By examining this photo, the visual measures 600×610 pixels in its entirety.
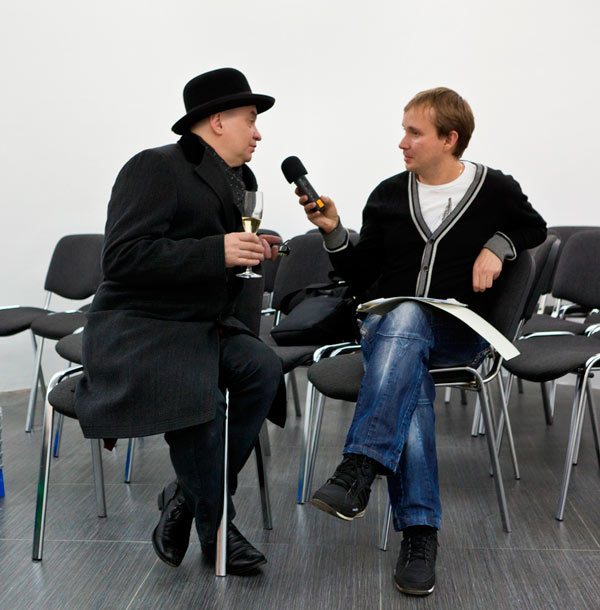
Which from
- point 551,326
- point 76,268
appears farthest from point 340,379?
point 76,268

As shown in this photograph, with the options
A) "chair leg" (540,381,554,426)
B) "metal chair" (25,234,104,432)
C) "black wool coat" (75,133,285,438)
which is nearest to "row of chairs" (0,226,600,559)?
"black wool coat" (75,133,285,438)

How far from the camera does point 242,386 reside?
6.15 feet

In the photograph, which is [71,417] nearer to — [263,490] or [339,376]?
[263,490]

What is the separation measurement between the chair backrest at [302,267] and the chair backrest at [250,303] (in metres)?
0.95

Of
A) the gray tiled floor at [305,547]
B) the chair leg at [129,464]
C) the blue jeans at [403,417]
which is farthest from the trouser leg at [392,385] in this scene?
the chair leg at [129,464]

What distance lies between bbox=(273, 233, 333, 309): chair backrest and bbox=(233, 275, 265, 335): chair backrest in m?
0.95

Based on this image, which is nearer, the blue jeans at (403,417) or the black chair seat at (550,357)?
the blue jeans at (403,417)

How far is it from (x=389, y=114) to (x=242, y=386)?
3.13m

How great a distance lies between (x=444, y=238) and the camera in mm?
2096

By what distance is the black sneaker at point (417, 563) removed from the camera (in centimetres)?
168

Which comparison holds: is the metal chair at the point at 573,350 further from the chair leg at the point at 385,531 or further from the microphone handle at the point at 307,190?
the microphone handle at the point at 307,190

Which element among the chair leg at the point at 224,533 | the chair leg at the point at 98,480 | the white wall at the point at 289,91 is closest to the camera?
the chair leg at the point at 224,533

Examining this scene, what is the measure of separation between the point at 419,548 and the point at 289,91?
348 cm

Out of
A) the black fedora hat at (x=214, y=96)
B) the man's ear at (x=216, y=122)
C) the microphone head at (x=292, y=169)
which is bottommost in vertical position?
the microphone head at (x=292, y=169)
